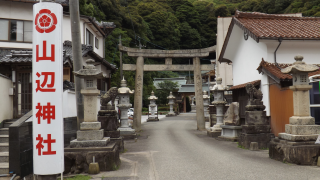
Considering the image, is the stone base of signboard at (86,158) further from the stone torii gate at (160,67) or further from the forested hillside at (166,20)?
the forested hillside at (166,20)

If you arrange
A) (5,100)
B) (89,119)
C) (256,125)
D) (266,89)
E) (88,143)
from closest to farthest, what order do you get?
(88,143) → (89,119) → (5,100) → (256,125) → (266,89)

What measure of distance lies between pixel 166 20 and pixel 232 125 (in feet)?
141

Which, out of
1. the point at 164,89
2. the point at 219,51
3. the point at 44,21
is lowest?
the point at 44,21

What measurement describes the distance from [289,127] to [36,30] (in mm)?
7436

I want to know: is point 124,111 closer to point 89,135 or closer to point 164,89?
point 89,135

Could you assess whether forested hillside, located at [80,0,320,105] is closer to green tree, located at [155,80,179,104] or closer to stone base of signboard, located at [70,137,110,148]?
green tree, located at [155,80,179,104]

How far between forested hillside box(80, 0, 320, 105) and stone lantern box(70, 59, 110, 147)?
22.6 meters

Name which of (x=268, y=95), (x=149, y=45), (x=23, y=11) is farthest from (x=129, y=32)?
(x=268, y=95)

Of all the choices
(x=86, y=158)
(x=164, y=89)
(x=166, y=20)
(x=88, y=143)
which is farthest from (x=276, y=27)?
(x=166, y=20)

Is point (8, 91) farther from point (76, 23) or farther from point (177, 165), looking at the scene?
point (177, 165)

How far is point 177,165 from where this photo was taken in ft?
26.9

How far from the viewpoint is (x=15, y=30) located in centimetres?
1561

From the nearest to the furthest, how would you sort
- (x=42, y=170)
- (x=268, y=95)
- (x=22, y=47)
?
(x=42, y=170), (x=268, y=95), (x=22, y=47)

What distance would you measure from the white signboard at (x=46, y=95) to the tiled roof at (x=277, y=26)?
29.1ft
